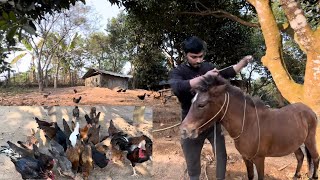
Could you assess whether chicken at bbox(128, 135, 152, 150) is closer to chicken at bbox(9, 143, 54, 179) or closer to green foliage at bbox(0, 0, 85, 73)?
chicken at bbox(9, 143, 54, 179)

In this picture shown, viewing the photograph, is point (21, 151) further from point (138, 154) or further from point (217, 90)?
point (217, 90)

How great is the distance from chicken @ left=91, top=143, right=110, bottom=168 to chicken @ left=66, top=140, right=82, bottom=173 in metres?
0.18

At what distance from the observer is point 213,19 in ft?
24.9

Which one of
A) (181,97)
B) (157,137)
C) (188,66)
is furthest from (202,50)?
(157,137)

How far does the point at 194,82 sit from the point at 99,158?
1.95 metres

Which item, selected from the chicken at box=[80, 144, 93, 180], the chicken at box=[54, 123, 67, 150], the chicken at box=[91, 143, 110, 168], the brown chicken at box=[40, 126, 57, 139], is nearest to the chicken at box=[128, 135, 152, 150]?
the chicken at box=[91, 143, 110, 168]

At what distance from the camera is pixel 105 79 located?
991 centimetres

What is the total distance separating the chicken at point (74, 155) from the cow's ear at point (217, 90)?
187cm

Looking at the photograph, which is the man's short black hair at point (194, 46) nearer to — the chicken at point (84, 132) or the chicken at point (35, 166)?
the chicken at point (84, 132)

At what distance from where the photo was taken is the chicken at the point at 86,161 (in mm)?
3406

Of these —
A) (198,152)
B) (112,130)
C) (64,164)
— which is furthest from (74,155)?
(198,152)

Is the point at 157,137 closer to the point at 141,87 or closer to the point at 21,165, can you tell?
the point at 21,165

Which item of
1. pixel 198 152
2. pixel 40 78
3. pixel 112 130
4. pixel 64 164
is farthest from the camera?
pixel 40 78

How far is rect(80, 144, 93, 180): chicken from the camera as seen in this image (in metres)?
3.41
